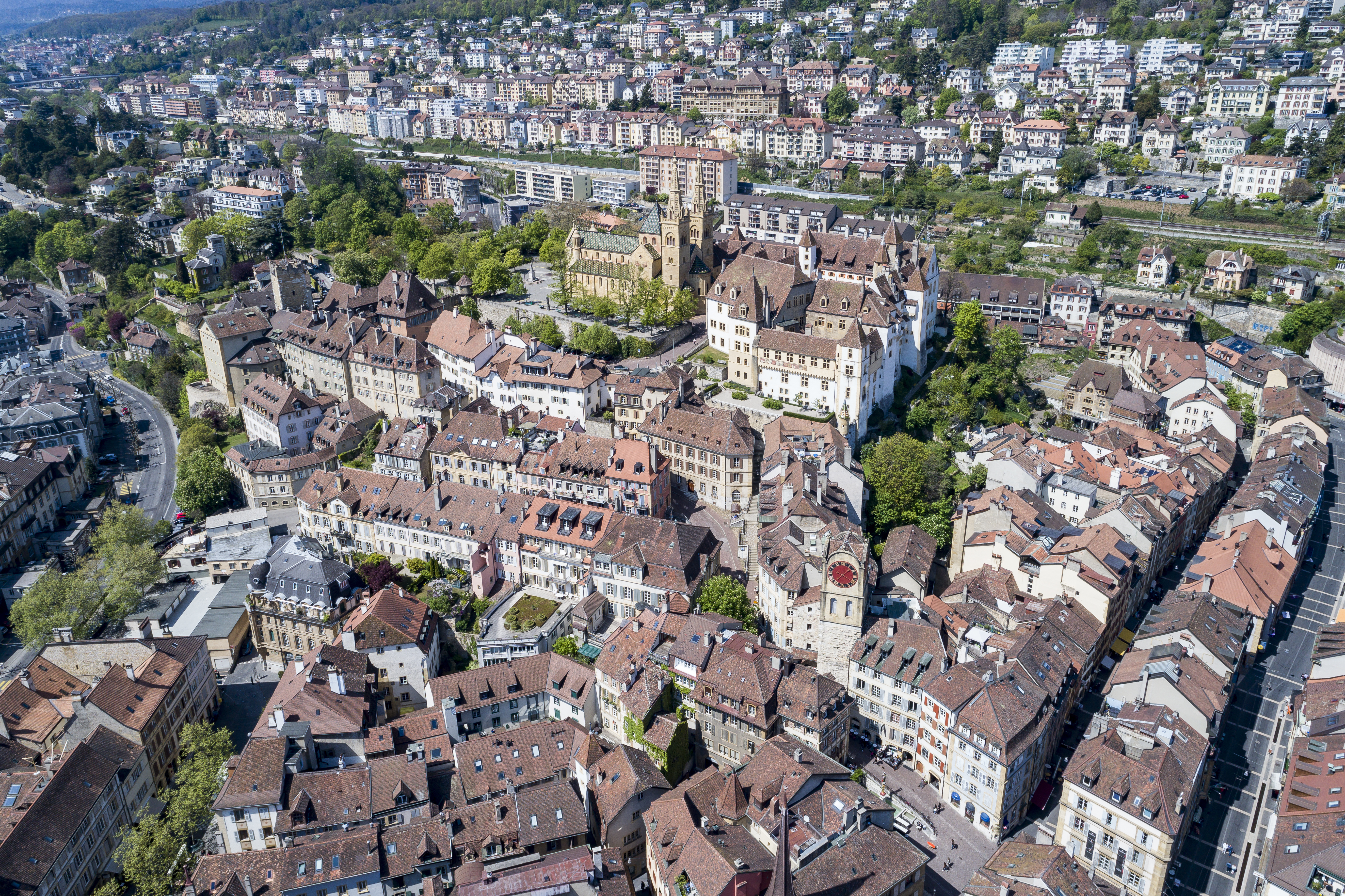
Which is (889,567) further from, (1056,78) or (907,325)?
(1056,78)

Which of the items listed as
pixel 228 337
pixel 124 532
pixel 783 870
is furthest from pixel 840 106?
pixel 783 870

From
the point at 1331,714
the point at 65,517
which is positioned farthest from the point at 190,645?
the point at 1331,714

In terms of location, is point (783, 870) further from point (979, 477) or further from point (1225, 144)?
point (1225, 144)

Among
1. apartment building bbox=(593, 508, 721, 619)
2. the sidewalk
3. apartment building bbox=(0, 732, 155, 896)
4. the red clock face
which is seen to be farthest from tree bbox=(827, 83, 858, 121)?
apartment building bbox=(0, 732, 155, 896)

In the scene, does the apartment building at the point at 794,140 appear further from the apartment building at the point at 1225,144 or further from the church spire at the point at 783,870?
the church spire at the point at 783,870

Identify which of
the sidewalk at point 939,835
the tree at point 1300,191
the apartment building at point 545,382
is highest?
the tree at point 1300,191

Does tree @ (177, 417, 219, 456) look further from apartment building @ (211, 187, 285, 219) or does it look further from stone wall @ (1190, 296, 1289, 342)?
stone wall @ (1190, 296, 1289, 342)

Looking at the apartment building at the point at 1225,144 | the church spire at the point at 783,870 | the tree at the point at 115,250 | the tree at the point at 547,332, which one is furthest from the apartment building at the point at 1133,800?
the tree at the point at 115,250
